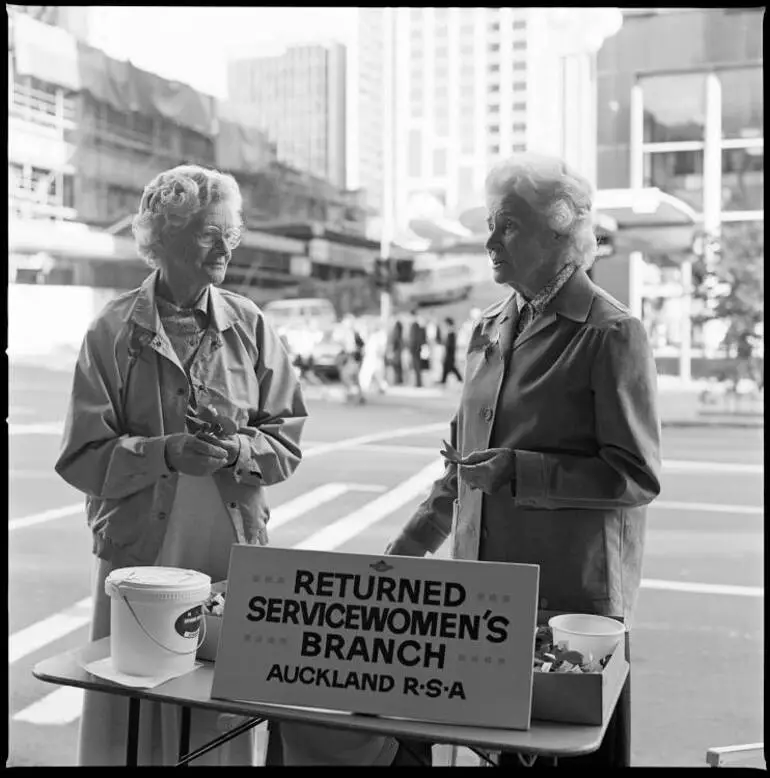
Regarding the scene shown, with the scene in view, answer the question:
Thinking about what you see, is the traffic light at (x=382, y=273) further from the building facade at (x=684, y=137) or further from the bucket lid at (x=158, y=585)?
the bucket lid at (x=158, y=585)

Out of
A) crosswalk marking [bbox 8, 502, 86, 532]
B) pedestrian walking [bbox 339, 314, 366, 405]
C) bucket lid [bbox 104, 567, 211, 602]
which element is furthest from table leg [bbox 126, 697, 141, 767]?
pedestrian walking [bbox 339, 314, 366, 405]

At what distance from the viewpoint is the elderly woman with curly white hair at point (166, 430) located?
2162mm

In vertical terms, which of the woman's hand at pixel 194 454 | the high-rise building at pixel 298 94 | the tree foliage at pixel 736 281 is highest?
the high-rise building at pixel 298 94

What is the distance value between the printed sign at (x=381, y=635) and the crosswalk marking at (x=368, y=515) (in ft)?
12.5

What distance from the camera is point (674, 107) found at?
11781 millimetres

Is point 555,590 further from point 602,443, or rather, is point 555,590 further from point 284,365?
point 284,365

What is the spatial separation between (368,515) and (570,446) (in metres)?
4.93

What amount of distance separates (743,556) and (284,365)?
4.20 m

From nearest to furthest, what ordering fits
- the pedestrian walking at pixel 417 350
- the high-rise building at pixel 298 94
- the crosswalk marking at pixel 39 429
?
the high-rise building at pixel 298 94 → the crosswalk marking at pixel 39 429 → the pedestrian walking at pixel 417 350

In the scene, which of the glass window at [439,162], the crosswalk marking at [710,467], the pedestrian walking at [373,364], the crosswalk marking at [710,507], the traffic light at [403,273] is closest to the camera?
the crosswalk marking at [710,507]

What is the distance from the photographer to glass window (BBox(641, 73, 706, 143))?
11.5 meters

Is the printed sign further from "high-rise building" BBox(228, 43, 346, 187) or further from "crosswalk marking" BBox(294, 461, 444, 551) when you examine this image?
"high-rise building" BBox(228, 43, 346, 187)

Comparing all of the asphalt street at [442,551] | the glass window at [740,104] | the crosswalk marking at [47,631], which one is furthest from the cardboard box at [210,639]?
the glass window at [740,104]

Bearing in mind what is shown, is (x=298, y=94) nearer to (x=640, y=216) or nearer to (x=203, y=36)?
A: (x=203, y=36)
